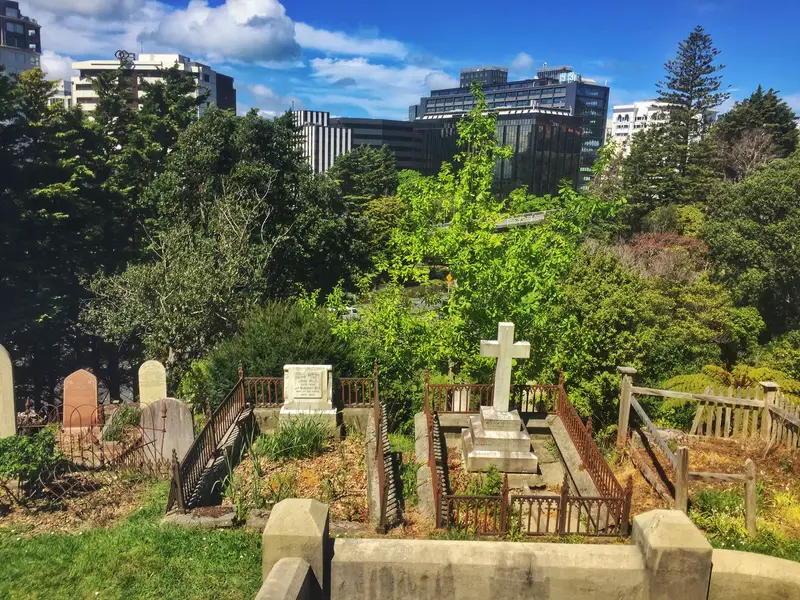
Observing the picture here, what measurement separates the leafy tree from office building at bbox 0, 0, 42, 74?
89.7m

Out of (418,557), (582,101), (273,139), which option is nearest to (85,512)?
(418,557)

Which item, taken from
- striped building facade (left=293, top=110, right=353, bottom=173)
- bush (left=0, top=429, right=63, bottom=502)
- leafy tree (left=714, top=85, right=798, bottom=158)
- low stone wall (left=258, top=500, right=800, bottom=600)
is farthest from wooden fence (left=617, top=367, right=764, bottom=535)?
striped building facade (left=293, top=110, right=353, bottom=173)

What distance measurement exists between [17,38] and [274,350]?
9913cm

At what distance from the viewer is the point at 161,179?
22234 mm

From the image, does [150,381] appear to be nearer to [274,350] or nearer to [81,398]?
[81,398]

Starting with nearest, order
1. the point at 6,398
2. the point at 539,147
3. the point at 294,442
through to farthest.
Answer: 1. the point at 6,398
2. the point at 294,442
3. the point at 539,147

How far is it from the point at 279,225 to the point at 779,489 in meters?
17.9

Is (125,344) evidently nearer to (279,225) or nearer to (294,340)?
(279,225)

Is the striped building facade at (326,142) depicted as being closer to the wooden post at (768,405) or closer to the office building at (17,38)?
the office building at (17,38)

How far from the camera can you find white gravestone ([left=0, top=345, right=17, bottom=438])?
1030cm

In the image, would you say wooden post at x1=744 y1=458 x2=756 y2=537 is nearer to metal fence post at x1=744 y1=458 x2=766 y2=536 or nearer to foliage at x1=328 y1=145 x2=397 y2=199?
metal fence post at x1=744 y1=458 x2=766 y2=536

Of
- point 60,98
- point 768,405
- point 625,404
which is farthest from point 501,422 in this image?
point 60,98

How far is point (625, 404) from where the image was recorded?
11.9 metres

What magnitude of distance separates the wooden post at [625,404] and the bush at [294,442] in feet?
19.6
